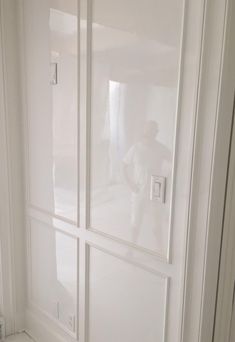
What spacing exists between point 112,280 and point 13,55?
62.5 inches

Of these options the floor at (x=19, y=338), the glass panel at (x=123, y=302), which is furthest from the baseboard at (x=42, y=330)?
the glass panel at (x=123, y=302)

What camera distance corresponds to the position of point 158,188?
1.46m

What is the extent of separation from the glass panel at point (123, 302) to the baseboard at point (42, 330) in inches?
12.6

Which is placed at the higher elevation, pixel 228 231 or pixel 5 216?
pixel 228 231

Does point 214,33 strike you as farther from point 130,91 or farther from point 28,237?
point 28,237

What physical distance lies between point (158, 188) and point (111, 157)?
13.6 inches

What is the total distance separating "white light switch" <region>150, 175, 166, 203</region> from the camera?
4.72ft

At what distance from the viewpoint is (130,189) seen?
1.59 metres

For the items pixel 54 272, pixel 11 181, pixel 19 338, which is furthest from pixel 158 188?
pixel 19 338

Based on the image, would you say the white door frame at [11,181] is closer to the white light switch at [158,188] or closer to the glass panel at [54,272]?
the glass panel at [54,272]

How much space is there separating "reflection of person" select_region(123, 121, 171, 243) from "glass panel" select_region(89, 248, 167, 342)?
212 mm

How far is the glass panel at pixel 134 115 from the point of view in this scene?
4.54ft

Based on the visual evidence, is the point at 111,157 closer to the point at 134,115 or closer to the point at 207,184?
the point at 134,115

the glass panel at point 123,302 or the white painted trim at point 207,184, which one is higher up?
the white painted trim at point 207,184
